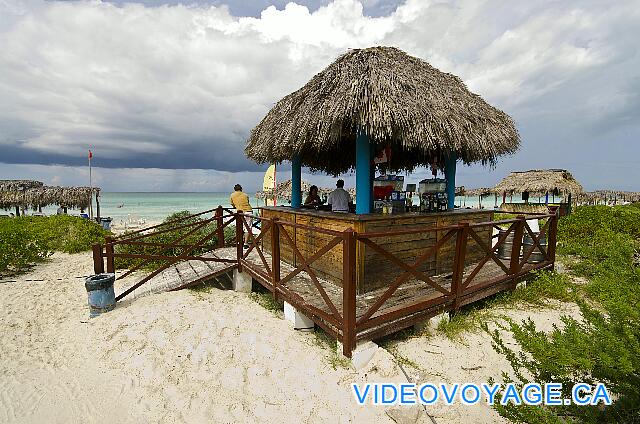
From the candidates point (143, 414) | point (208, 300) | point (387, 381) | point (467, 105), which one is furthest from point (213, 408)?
point (467, 105)

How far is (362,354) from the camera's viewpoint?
11.4 feet

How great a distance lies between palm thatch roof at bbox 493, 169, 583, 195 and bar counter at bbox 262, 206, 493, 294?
1769cm

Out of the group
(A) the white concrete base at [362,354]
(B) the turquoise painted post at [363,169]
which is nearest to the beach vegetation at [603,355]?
(A) the white concrete base at [362,354]

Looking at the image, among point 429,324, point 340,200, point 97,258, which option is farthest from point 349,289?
point 97,258

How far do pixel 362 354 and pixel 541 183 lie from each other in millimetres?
21947

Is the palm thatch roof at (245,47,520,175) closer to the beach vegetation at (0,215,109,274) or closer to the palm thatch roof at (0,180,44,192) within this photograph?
the beach vegetation at (0,215,109,274)

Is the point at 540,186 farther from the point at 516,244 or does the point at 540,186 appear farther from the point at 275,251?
the point at 275,251

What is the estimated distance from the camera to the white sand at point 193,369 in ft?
10.1

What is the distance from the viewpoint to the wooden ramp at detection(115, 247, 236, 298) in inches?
238

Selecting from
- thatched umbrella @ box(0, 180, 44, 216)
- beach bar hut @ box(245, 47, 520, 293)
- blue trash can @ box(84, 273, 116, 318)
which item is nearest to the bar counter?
beach bar hut @ box(245, 47, 520, 293)

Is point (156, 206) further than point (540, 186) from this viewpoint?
Yes

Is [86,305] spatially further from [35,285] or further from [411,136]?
[411,136]

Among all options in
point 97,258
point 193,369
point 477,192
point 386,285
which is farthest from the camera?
point 477,192

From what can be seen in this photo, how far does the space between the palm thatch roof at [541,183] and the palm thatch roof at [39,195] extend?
27954 millimetres
